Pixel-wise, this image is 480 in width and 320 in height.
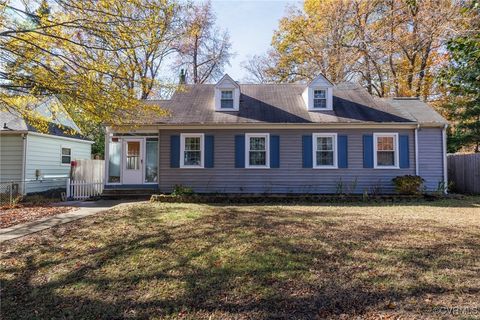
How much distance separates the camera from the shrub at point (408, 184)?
11.6m

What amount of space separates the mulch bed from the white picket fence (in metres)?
2.06

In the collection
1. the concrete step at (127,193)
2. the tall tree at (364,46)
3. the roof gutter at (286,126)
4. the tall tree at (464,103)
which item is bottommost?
the concrete step at (127,193)

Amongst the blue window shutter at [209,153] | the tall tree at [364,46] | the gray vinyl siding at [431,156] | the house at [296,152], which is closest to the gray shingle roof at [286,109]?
the house at [296,152]

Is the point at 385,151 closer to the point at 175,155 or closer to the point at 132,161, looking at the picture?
the point at 175,155

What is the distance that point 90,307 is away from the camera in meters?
3.52

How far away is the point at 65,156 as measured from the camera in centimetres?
1600

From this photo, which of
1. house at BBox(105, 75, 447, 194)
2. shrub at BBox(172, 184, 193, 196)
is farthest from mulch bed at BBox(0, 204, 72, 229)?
shrub at BBox(172, 184, 193, 196)

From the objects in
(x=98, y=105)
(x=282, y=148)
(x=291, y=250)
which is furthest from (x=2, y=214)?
(x=282, y=148)

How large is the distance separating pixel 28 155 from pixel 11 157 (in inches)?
27.2

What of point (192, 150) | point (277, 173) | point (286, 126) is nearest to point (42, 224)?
point (192, 150)

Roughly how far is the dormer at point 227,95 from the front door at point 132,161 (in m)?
3.79

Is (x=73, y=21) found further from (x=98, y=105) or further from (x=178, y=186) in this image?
(x=178, y=186)

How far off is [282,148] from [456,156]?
9.32 metres

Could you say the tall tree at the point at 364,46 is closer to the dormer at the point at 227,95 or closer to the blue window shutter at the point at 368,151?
the blue window shutter at the point at 368,151
